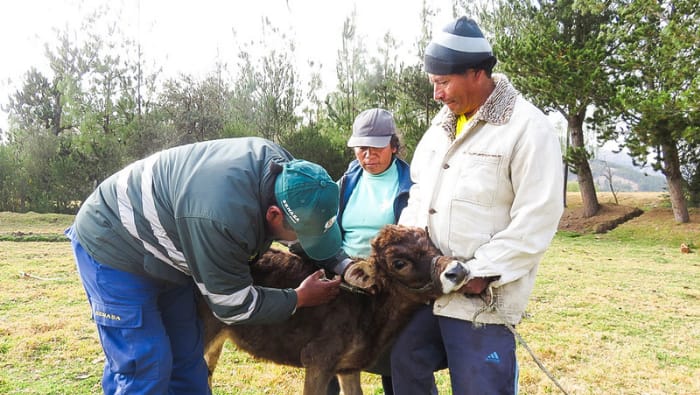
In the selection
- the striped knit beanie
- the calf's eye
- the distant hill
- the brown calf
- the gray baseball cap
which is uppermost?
the striped knit beanie

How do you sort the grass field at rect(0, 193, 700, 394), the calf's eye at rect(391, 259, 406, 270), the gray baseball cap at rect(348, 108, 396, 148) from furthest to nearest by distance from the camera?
the grass field at rect(0, 193, 700, 394) → the gray baseball cap at rect(348, 108, 396, 148) → the calf's eye at rect(391, 259, 406, 270)

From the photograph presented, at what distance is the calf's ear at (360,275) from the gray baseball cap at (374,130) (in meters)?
1.16

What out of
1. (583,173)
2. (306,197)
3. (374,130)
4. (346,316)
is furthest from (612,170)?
(306,197)

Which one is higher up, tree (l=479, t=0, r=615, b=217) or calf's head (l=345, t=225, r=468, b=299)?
tree (l=479, t=0, r=615, b=217)

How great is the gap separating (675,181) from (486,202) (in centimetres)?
2460

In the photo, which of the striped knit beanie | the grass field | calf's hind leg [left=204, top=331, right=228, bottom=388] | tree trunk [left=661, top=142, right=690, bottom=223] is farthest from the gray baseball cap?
tree trunk [left=661, top=142, right=690, bottom=223]

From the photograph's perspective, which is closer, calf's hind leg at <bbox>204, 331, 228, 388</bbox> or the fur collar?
the fur collar

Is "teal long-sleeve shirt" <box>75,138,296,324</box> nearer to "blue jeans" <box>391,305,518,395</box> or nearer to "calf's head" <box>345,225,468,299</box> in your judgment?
"calf's head" <box>345,225,468,299</box>

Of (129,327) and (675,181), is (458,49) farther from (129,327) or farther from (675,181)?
(675,181)

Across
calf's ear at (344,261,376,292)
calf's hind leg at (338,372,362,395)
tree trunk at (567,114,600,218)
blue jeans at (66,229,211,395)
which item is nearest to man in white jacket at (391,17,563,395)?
calf's ear at (344,261,376,292)

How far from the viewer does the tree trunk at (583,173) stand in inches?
1048

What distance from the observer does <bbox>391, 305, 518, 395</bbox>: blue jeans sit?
10.1ft

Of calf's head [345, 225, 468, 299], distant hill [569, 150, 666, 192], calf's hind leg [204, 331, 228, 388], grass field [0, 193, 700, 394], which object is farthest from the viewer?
distant hill [569, 150, 666, 192]

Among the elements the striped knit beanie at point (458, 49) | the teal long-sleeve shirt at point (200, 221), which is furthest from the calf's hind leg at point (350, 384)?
the striped knit beanie at point (458, 49)
